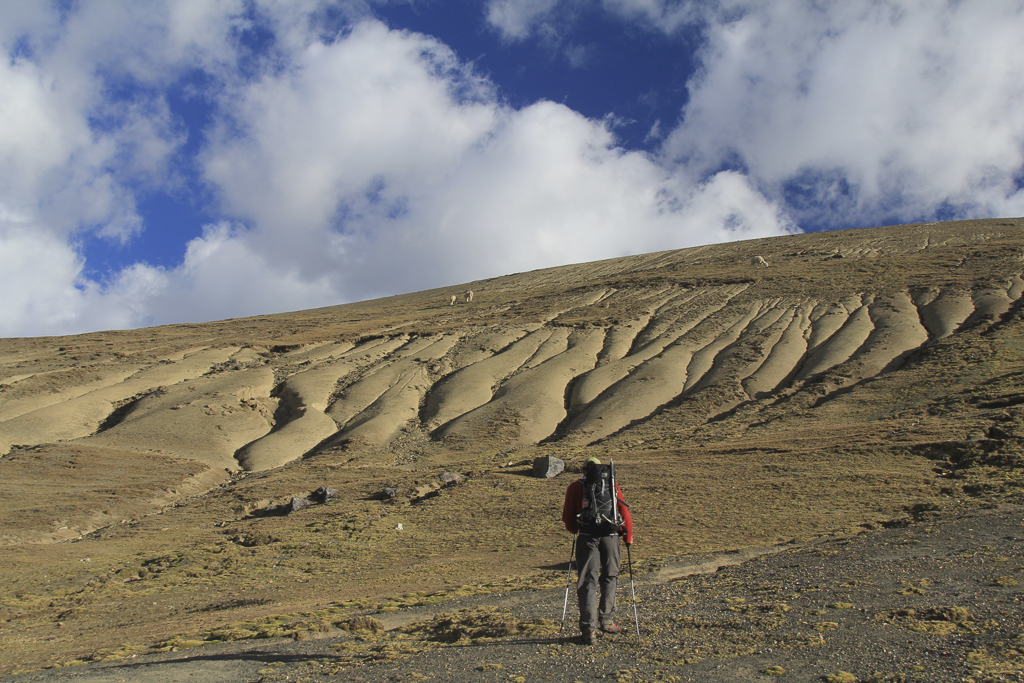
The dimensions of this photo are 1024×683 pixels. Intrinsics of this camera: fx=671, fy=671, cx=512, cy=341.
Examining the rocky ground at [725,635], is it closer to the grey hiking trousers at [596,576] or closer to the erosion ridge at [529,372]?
the grey hiking trousers at [596,576]

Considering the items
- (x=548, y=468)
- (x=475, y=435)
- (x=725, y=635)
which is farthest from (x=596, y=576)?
(x=475, y=435)

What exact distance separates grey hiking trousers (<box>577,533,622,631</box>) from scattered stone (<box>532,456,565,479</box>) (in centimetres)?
1532

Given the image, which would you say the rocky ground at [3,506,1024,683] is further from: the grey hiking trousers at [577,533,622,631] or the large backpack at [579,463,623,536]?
the large backpack at [579,463,623,536]

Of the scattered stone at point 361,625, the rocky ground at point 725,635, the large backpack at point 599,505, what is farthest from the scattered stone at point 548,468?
the large backpack at point 599,505

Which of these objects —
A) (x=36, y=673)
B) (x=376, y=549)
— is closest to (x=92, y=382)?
(x=376, y=549)

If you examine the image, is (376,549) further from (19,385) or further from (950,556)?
(19,385)

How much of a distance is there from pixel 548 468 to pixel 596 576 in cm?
1578

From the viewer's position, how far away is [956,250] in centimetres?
5609

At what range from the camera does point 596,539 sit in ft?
25.0

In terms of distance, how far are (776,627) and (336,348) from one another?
142ft

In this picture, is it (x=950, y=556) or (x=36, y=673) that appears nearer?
(x=36, y=673)

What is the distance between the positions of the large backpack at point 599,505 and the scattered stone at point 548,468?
1554 cm

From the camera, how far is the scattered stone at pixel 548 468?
23078 millimetres

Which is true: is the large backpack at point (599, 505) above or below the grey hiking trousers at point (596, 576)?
above
